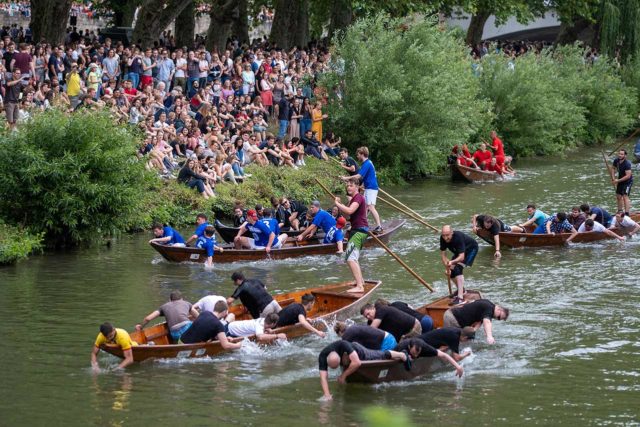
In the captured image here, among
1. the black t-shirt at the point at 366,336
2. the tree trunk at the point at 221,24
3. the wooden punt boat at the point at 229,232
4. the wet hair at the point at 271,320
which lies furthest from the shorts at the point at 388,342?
the tree trunk at the point at 221,24

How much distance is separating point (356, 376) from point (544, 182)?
2203 centimetres

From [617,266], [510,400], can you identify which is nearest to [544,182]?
[617,266]

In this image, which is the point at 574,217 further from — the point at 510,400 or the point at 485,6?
the point at 485,6

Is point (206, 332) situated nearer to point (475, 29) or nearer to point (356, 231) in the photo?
point (356, 231)

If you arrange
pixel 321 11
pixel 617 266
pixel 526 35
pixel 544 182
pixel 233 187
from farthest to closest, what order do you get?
pixel 526 35 → pixel 321 11 → pixel 544 182 → pixel 233 187 → pixel 617 266

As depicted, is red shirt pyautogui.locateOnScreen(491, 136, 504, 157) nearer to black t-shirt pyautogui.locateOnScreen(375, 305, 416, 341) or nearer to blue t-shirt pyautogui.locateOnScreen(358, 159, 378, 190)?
blue t-shirt pyautogui.locateOnScreen(358, 159, 378, 190)

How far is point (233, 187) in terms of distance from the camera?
1118 inches

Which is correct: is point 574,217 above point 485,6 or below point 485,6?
below

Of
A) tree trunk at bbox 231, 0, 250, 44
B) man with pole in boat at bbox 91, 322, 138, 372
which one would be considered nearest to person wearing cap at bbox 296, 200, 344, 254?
man with pole in boat at bbox 91, 322, 138, 372

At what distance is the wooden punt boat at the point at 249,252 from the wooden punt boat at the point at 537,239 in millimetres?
3309

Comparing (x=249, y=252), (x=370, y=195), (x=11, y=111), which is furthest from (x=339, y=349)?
(x=11, y=111)

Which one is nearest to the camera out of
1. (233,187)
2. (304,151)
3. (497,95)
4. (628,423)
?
(628,423)

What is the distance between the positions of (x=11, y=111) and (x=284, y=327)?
11.4 metres

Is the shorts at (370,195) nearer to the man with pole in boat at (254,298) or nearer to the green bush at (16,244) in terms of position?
the green bush at (16,244)
